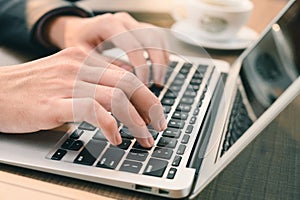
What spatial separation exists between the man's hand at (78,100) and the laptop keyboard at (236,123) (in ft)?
0.25

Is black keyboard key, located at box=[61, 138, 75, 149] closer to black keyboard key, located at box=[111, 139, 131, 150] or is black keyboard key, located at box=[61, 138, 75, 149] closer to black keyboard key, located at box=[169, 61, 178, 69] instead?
black keyboard key, located at box=[111, 139, 131, 150]

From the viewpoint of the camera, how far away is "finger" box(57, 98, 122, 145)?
1.40ft

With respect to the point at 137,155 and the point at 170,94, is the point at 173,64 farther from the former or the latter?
the point at 137,155

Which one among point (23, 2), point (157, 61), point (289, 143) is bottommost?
point (23, 2)

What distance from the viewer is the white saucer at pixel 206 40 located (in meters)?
0.75

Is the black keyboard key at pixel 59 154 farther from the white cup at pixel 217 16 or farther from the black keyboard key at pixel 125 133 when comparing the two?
the white cup at pixel 217 16

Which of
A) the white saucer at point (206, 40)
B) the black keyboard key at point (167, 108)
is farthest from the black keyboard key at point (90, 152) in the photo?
the white saucer at point (206, 40)

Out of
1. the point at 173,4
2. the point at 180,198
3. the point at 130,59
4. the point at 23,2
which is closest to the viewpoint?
the point at 180,198

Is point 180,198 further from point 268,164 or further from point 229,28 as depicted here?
point 229,28

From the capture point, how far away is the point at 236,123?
20.4 inches

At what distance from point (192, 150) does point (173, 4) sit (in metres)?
0.50

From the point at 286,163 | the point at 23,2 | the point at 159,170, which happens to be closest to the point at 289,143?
the point at 286,163

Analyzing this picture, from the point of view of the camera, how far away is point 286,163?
1.34ft

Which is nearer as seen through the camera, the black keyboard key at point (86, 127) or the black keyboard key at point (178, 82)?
the black keyboard key at point (86, 127)
